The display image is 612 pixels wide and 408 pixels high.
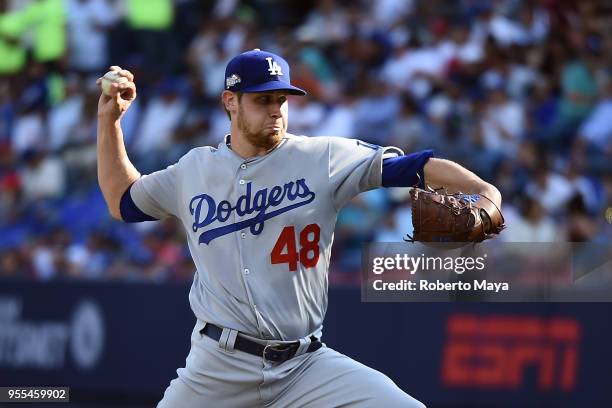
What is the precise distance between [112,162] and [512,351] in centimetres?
435

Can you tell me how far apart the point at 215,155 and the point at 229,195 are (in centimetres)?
23

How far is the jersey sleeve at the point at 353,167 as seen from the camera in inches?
187

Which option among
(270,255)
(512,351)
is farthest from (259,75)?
(512,351)

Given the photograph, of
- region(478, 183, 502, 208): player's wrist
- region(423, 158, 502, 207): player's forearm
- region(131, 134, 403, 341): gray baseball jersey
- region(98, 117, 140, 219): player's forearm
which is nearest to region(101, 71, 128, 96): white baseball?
region(98, 117, 140, 219): player's forearm

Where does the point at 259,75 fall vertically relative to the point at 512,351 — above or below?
above

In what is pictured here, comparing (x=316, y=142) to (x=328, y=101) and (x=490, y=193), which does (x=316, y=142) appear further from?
(x=328, y=101)

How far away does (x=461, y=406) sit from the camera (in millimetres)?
8859

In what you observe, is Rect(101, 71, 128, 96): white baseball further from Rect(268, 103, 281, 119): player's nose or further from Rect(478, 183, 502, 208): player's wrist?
Rect(478, 183, 502, 208): player's wrist

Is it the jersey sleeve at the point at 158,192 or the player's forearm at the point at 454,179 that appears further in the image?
the jersey sleeve at the point at 158,192

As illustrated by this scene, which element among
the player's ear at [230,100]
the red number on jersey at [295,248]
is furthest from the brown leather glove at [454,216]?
the player's ear at [230,100]

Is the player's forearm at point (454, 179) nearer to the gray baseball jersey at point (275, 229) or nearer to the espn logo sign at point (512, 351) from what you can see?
the gray baseball jersey at point (275, 229)

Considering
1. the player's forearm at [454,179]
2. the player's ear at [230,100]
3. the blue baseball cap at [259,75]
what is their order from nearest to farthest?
the player's forearm at [454,179], the blue baseball cap at [259,75], the player's ear at [230,100]

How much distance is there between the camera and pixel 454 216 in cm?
433

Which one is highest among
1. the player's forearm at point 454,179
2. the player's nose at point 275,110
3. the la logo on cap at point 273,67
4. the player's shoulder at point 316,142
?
the la logo on cap at point 273,67
